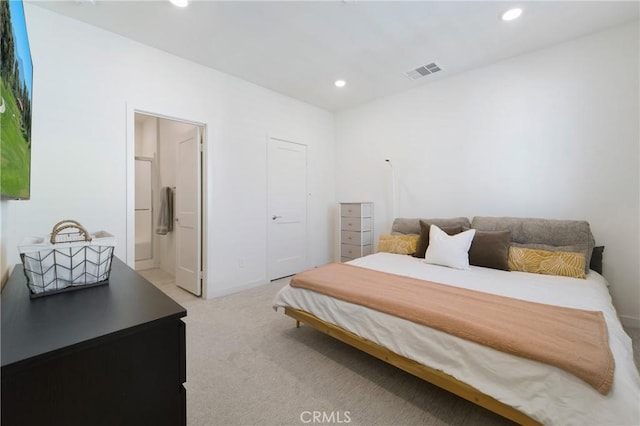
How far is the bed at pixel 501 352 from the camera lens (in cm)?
102

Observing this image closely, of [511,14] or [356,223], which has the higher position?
[511,14]

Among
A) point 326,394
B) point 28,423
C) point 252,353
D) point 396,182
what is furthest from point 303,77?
point 28,423

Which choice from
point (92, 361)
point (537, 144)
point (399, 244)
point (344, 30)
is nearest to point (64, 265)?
point (92, 361)

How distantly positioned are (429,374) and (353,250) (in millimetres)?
2468

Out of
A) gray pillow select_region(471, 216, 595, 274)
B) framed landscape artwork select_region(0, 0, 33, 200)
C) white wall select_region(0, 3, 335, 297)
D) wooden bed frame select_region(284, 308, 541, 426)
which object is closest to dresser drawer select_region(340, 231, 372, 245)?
white wall select_region(0, 3, 335, 297)

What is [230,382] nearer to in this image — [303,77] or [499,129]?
[303,77]

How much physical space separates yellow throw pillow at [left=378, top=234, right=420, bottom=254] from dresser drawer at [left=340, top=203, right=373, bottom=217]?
63 cm

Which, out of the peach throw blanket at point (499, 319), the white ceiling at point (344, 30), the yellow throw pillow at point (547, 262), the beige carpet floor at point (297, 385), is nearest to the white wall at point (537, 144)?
the white ceiling at point (344, 30)

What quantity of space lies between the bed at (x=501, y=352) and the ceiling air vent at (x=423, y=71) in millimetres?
1947

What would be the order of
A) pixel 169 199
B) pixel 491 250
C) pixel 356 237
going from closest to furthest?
1. pixel 491 250
2. pixel 356 237
3. pixel 169 199

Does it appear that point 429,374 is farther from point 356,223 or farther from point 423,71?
point 423,71

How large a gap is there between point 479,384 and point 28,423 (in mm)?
1563

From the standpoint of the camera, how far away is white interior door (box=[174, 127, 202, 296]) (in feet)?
10.4

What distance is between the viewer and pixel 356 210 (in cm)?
387
